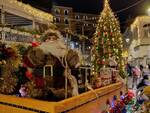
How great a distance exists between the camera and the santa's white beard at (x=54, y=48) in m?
3.54

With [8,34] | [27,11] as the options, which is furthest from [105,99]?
[27,11]

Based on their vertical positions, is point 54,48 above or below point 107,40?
below

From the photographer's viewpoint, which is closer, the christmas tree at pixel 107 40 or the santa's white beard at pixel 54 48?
the santa's white beard at pixel 54 48

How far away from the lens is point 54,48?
3.55 metres

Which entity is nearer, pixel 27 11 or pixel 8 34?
pixel 8 34

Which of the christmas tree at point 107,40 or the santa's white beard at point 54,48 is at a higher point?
the christmas tree at point 107,40

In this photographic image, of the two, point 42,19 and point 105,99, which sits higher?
point 42,19

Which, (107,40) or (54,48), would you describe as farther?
(107,40)

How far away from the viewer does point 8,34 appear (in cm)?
1223

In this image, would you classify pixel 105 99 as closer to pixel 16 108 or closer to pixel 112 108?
pixel 112 108

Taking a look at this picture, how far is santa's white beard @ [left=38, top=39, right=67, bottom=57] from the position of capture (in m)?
3.54

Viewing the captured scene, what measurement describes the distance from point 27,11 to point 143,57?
2204cm

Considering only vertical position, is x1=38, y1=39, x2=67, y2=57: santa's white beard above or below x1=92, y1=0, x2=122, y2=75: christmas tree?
below

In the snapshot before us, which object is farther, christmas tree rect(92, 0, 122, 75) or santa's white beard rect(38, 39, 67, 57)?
christmas tree rect(92, 0, 122, 75)
